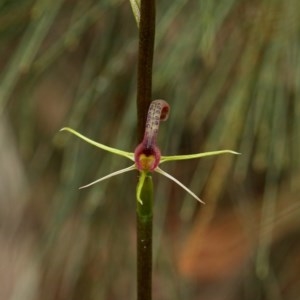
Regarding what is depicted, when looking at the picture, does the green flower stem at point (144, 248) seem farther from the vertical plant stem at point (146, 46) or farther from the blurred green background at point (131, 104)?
the blurred green background at point (131, 104)

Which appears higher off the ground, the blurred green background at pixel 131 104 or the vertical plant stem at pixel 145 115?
the blurred green background at pixel 131 104

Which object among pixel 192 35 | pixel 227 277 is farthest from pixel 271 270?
pixel 192 35

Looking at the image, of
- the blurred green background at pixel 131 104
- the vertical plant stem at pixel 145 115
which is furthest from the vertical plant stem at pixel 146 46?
the blurred green background at pixel 131 104

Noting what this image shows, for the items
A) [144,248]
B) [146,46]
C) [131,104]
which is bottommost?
[144,248]

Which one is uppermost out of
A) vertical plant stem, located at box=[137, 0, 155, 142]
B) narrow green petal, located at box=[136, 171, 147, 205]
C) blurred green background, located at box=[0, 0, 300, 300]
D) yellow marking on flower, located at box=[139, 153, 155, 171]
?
blurred green background, located at box=[0, 0, 300, 300]

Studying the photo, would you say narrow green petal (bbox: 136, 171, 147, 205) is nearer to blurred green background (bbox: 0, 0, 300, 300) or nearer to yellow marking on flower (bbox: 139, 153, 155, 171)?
yellow marking on flower (bbox: 139, 153, 155, 171)

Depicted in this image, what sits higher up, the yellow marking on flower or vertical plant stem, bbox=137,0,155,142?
vertical plant stem, bbox=137,0,155,142

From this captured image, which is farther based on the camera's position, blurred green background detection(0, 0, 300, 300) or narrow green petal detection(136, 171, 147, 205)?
blurred green background detection(0, 0, 300, 300)

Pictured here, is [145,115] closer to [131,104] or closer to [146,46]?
[146,46]

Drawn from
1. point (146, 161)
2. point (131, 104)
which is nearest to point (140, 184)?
point (146, 161)

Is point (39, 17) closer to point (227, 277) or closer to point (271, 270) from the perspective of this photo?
point (271, 270)

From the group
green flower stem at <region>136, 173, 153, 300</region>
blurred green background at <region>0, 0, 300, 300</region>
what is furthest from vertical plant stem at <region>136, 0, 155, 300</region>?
blurred green background at <region>0, 0, 300, 300</region>
